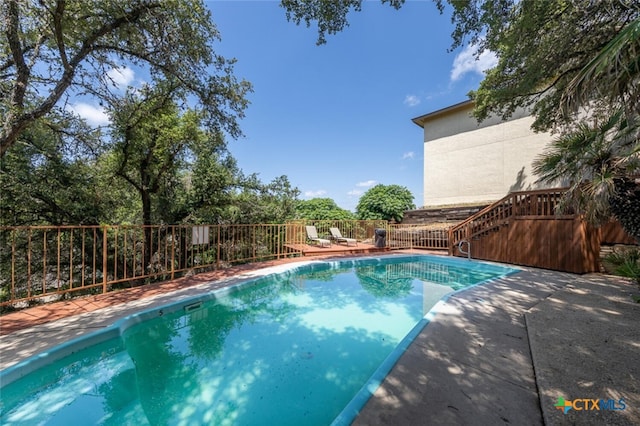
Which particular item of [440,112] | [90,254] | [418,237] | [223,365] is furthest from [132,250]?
[440,112]

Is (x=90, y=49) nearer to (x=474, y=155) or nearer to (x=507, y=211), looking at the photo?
(x=507, y=211)

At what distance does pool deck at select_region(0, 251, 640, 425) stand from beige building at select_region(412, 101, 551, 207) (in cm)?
864

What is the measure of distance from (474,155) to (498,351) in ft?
42.8

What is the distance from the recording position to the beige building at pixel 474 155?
11164 millimetres

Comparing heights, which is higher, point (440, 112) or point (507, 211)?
point (440, 112)

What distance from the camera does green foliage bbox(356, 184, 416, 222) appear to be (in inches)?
565

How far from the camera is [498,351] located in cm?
242

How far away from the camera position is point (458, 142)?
524 inches

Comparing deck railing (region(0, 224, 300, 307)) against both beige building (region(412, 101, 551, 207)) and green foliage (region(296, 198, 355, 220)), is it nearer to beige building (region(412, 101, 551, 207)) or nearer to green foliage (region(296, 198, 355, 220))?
green foliage (region(296, 198, 355, 220))

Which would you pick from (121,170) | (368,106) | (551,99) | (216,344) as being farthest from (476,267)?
(121,170)

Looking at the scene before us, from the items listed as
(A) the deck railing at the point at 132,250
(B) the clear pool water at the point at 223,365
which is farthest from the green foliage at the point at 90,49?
(B) the clear pool water at the point at 223,365

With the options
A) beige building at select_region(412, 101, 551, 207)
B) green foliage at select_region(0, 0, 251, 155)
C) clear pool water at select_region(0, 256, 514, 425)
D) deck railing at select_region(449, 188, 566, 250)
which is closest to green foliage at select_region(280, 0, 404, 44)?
green foliage at select_region(0, 0, 251, 155)

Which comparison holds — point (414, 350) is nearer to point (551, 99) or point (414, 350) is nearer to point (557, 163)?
point (557, 163)

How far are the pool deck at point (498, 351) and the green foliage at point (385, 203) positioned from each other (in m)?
9.92
